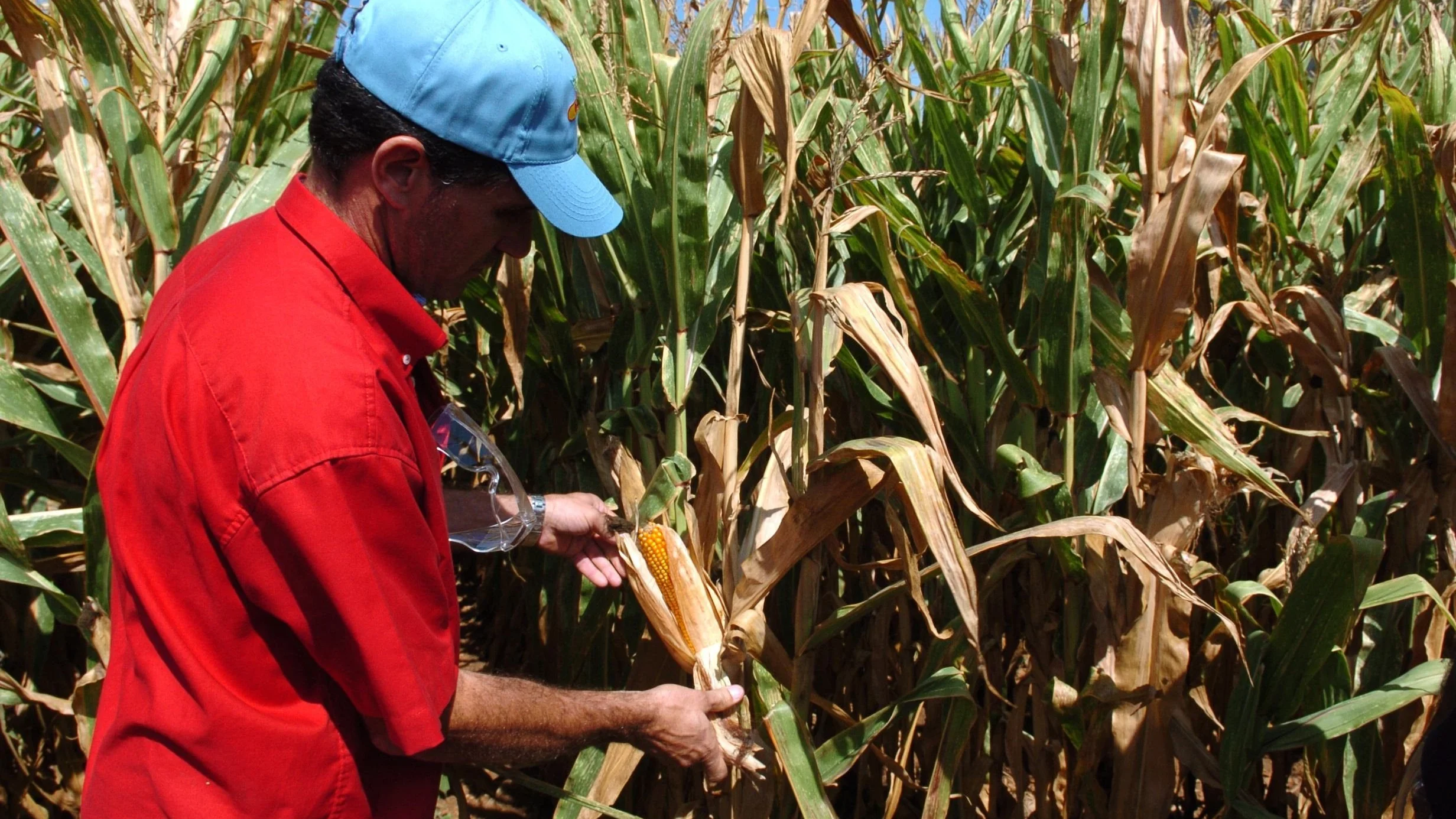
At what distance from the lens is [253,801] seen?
48.3 inches

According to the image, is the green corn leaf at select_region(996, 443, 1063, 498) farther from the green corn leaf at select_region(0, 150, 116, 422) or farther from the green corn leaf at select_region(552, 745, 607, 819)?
the green corn leaf at select_region(0, 150, 116, 422)

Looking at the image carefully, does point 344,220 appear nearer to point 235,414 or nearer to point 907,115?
point 235,414

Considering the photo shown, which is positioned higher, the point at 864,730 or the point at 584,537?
the point at 584,537

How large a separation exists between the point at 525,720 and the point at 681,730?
0.89 feet

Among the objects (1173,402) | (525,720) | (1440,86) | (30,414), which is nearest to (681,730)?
(525,720)

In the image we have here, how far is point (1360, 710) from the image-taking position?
196 cm

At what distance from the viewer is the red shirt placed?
1118mm

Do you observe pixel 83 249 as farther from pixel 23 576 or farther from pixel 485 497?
pixel 485 497

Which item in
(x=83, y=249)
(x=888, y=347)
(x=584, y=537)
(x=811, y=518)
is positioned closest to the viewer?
(x=888, y=347)

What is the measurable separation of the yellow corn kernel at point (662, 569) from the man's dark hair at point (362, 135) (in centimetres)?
72

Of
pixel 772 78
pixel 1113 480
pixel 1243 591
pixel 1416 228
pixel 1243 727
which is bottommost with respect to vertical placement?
pixel 1243 727

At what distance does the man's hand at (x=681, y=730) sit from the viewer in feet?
5.02

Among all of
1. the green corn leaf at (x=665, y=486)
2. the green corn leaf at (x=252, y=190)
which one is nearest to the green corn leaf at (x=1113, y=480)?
the green corn leaf at (x=665, y=486)

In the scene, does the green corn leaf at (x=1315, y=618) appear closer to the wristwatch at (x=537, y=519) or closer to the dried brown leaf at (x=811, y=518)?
the dried brown leaf at (x=811, y=518)
